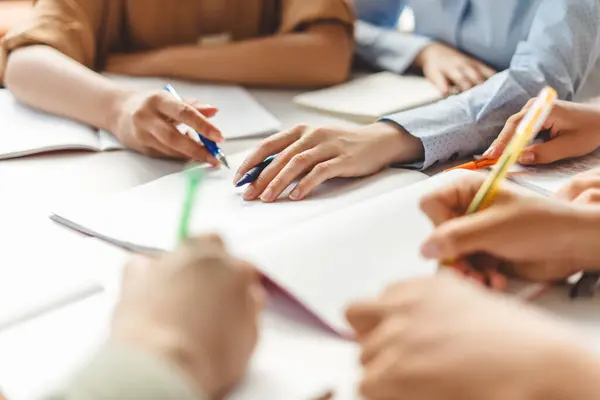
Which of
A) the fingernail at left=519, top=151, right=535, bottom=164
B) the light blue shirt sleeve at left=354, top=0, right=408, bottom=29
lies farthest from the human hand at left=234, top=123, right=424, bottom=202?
the light blue shirt sleeve at left=354, top=0, right=408, bottom=29

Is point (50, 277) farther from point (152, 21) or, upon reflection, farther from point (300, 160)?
point (152, 21)

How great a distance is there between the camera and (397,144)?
84 cm

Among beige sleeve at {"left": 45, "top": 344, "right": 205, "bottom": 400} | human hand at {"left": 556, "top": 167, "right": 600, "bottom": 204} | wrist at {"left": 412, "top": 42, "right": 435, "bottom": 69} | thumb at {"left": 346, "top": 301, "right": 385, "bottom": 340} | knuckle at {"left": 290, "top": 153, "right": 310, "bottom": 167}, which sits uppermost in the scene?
beige sleeve at {"left": 45, "top": 344, "right": 205, "bottom": 400}

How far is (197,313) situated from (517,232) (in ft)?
0.84

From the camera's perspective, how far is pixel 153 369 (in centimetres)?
39

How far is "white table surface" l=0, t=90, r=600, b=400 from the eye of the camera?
1.64 ft

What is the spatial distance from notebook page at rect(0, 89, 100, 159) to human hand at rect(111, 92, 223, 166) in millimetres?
52

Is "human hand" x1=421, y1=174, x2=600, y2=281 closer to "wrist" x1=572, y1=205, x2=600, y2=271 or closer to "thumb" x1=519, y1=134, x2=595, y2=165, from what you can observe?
"wrist" x1=572, y1=205, x2=600, y2=271

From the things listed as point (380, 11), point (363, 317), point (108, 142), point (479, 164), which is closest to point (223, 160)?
point (108, 142)

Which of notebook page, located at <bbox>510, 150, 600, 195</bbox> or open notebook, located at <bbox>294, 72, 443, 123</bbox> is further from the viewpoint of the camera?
open notebook, located at <bbox>294, 72, 443, 123</bbox>

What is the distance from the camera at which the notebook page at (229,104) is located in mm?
944

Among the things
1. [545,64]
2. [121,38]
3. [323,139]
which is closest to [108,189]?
[323,139]

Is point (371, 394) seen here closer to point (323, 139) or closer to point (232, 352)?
point (232, 352)

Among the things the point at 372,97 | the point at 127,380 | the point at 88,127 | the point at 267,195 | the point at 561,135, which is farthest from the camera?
the point at 372,97
